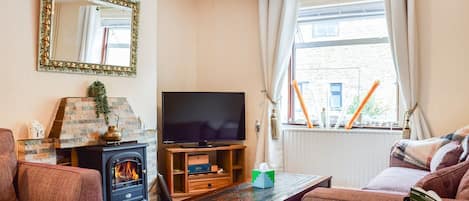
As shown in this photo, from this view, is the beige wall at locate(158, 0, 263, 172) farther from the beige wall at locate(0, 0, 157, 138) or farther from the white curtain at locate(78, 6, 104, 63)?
the beige wall at locate(0, 0, 157, 138)

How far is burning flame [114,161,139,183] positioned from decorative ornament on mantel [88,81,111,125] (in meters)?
0.40

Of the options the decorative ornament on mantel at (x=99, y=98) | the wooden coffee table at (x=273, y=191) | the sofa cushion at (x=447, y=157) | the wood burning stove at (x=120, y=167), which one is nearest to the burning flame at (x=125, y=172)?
the wood burning stove at (x=120, y=167)

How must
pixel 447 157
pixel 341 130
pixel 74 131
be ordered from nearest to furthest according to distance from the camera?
1. pixel 447 157
2. pixel 74 131
3. pixel 341 130

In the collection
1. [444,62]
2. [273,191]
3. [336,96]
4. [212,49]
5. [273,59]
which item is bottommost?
[273,191]

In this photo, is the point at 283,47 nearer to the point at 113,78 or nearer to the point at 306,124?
the point at 306,124

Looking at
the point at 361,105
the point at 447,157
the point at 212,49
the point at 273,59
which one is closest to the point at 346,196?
the point at 447,157

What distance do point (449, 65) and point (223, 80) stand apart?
251cm

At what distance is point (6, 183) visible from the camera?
8.55 feet

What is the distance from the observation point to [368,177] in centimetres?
445

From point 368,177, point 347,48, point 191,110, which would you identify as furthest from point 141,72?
point 368,177

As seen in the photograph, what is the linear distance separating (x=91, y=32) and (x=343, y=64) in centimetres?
268

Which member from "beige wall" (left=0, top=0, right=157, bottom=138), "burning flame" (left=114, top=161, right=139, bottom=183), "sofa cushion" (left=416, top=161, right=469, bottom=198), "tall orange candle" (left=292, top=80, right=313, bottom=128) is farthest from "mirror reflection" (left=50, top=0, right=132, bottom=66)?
"sofa cushion" (left=416, top=161, right=469, bottom=198)

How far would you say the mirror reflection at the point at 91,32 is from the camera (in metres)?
3.47

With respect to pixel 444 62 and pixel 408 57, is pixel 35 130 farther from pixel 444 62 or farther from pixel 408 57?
pixel 444 62
